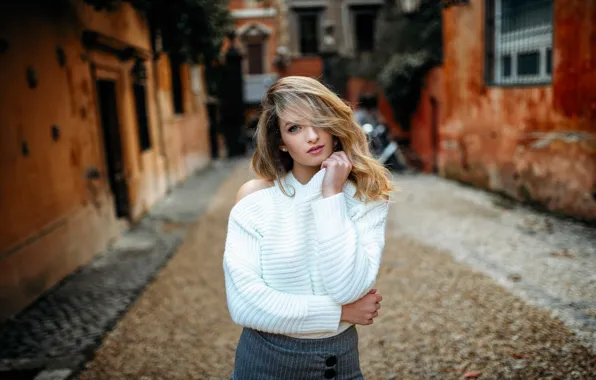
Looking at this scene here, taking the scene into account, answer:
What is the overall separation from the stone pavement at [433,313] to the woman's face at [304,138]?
208cm

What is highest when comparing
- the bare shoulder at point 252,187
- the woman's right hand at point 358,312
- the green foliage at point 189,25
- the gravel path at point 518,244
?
the green foliage at point 189,25

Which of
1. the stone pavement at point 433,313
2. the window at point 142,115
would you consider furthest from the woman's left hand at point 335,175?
the window at point 142,115

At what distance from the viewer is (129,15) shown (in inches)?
357

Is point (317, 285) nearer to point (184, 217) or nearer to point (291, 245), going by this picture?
point (291, 245)

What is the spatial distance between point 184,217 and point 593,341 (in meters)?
6.41

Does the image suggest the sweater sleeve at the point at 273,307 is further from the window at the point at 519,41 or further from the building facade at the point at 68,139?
the window at the point at 519,41

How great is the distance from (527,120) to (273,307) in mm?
7270

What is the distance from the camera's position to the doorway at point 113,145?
25.7ft

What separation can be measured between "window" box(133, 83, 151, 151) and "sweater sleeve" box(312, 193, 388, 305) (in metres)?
8.18

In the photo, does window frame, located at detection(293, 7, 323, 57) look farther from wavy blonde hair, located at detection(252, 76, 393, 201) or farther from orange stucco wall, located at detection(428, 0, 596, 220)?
wavy blonde hair, located at detection(252, 76, 393, 201)

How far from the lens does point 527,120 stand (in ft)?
25.6

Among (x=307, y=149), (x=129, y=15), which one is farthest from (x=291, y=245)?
(x=129, y=15)

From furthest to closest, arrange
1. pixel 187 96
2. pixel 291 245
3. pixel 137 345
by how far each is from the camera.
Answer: pixel 187 96 < pixel 137 345 < pixel 291 245

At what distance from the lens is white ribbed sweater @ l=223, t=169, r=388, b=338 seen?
5.00ft
